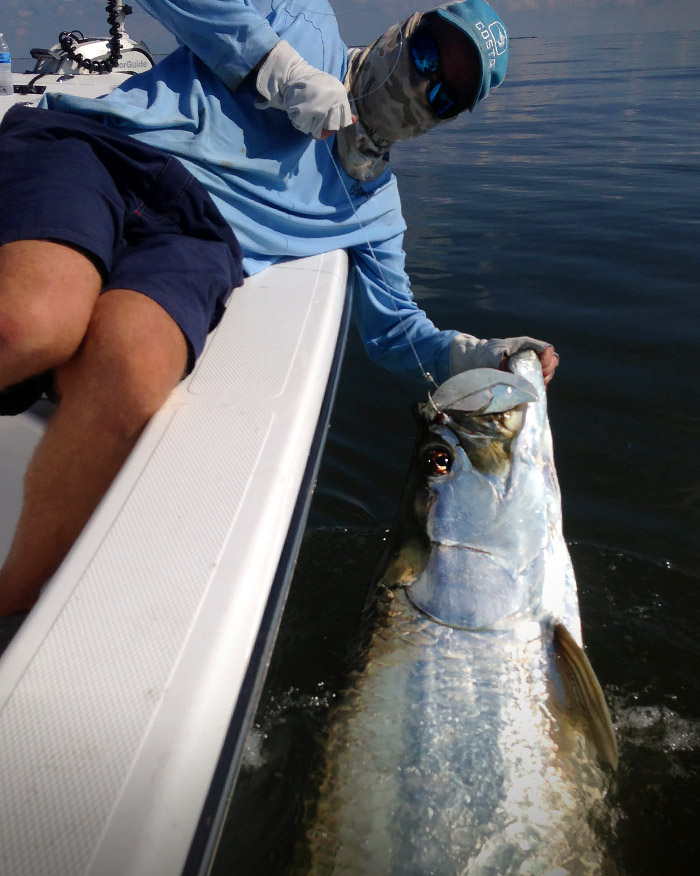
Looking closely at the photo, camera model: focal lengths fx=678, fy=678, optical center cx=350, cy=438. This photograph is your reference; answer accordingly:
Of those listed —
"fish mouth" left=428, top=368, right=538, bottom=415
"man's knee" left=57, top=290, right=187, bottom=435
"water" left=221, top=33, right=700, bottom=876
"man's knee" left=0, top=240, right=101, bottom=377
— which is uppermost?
"man's knee" left=0, top=240, right=101, bottom=377

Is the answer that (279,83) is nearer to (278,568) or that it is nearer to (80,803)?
(278,568)

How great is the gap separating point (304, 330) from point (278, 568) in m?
0.90

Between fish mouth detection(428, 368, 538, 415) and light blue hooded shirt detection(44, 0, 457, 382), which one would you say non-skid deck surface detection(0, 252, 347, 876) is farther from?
light blue hooded shirt detection(44, 0, 457, 382)

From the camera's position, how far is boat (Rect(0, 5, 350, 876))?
981 mm

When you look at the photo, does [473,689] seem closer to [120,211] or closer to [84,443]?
[84,443]

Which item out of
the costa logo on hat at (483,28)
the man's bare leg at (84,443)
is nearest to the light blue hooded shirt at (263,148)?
the costa logo on hat at (483,28)

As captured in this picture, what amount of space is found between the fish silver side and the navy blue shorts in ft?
2.46

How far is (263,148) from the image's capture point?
2297 millimetres

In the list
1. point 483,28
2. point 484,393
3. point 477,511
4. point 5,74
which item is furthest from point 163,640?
point 5,74

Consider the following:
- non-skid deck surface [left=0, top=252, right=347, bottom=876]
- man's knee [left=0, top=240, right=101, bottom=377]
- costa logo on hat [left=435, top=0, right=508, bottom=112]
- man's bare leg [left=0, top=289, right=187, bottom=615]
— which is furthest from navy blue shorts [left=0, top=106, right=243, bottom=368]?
costa logo on hat [left=435, top=0, right=508, bottom=112]

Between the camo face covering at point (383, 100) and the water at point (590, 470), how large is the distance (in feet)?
4.63

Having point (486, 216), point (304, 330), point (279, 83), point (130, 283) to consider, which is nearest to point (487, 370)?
point (304, 330)

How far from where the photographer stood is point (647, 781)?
5.83 ft

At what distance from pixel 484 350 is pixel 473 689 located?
1.11 meters
